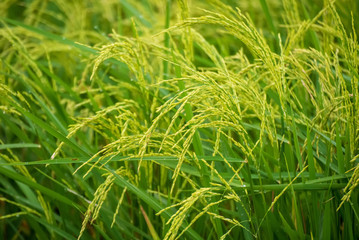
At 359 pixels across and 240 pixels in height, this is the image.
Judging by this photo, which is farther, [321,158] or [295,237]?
[321,158]

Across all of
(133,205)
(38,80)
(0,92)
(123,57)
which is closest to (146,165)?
(133,205)

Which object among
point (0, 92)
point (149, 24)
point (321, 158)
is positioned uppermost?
point (149, 24)

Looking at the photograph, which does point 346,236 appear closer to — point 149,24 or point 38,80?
point 38,80

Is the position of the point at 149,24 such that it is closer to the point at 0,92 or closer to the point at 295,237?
the point at 0,92

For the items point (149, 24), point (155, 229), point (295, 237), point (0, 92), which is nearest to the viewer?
point (295, 237)

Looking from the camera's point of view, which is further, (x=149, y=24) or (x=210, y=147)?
(x=149, y=24)

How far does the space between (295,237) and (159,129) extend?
0.54 meters

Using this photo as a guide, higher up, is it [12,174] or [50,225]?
[12,174]

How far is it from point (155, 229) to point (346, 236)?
55 centimetres

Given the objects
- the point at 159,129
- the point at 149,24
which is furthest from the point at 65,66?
the point at 159,129

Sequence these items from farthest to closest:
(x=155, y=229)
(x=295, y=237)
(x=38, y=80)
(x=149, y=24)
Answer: (x=149, y=24) < (x=38, y=80) < (x=155, y=229) < (x=295, y=237)

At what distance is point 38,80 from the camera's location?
1.56 metres

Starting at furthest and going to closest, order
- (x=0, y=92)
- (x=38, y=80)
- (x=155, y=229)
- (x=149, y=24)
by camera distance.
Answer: (x=149, y=24) < (x=38, y=80) < (x=155, y=229) < (x=0, y=92)

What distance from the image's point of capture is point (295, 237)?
109cm
